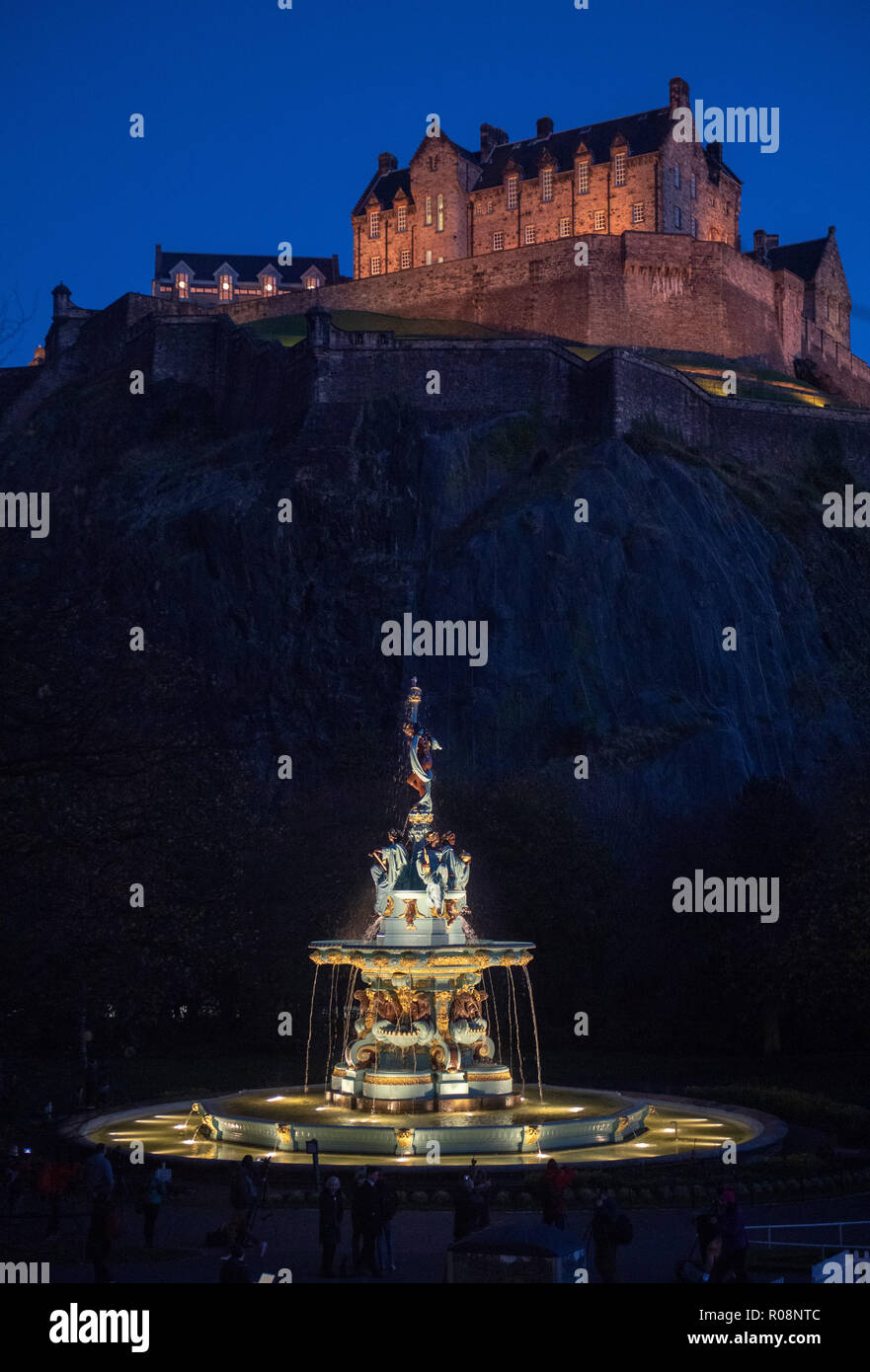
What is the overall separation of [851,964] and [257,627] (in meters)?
37.3

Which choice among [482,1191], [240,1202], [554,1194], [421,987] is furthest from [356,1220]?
[421,987]

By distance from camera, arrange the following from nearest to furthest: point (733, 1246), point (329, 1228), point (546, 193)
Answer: point (733, 1246), point (329, 1228), point (546, 193)

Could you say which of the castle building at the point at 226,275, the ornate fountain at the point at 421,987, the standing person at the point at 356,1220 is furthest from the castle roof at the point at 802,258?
the standing person at the point at 356,1220

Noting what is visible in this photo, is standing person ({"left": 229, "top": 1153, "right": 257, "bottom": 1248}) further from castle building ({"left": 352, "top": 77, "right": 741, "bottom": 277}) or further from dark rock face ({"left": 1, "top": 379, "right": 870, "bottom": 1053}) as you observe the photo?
castle building ({"left": 352, "top": 77, "right": 741, "bottom": 277})

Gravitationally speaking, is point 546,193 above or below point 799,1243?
above

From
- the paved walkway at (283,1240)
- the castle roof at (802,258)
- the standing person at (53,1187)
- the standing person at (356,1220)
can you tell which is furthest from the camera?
the castle roof at (802,258)

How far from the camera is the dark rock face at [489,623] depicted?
50.9 m

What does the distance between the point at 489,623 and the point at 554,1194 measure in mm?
49785

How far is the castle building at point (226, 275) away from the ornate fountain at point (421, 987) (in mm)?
105321

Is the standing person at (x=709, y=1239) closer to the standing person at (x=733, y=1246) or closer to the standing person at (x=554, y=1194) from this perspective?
the standing person at (x=733, y=1246)

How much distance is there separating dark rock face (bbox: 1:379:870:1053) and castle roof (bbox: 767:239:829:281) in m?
24.6

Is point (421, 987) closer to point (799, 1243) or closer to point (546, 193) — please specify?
point (799, 1243)

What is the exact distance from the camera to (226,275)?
12769 centimetres

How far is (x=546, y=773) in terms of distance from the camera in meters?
58.3
